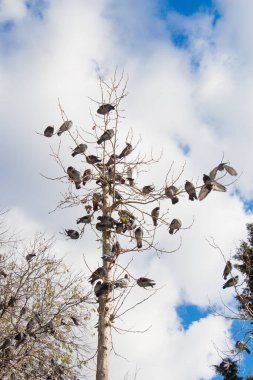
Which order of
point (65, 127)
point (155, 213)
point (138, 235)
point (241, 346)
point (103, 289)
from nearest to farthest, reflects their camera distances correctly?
point (103, 289)
point (138, 235)
point (155, 213)
point (65, 127)
point (241, 346)

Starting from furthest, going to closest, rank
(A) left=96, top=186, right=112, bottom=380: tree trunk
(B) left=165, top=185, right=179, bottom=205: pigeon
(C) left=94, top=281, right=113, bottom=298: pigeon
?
(B) left=165, top=185, right=179, bottom=205: pigeon
(C) left=94, top=281, right=113, bottom=298: pigeon
(A) left=96, top=186, right=112, bottom=380: tree trunk

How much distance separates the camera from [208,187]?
5688 mm

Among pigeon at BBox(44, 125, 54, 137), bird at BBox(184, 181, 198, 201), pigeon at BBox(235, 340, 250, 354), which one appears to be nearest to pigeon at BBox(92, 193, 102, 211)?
bird at BBox(184, 181, 198, 201)

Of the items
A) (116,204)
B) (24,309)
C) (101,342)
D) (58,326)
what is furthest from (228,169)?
(58,326)

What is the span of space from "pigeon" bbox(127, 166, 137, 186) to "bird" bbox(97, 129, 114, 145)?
1.87 ft

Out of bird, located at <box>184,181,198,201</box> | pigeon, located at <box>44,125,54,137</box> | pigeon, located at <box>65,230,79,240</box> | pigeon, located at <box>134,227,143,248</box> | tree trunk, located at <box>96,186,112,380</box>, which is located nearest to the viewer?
tree trunk, located at <box>96,186,112,380</box>

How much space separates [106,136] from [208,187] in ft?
4.91

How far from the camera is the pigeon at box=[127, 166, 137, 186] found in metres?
5.91

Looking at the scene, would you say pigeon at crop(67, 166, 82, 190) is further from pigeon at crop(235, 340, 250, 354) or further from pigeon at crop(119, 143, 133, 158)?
pigeon at crop(235, 340, 250, 354)

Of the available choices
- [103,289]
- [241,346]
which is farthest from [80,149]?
[241,346]

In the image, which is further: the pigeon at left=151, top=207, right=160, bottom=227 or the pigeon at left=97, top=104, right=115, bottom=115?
the pigeon at left=97, top=104, right=115, bottom=115

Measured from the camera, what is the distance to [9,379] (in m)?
9.66

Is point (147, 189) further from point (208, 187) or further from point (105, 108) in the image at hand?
point (105, 108)

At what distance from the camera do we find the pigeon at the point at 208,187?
568 centimetres
